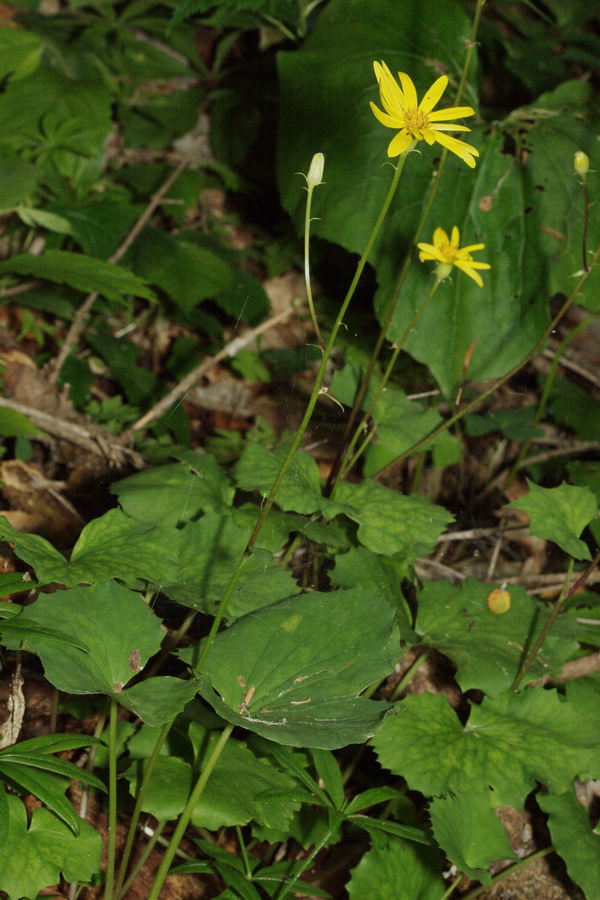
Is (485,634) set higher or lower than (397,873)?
higher

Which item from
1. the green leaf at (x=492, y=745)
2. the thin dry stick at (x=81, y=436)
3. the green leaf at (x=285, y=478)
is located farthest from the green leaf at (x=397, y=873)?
the thin dry stick at (x=81, y=436)

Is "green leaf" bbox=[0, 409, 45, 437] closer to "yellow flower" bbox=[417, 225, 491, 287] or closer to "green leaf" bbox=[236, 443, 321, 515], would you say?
"green leaf" bbox=[236, 443, 321, 515]

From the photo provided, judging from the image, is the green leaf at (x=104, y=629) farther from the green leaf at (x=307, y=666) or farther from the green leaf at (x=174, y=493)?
the green leaf at (x=174, y=493)

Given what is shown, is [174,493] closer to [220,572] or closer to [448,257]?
[220,572]

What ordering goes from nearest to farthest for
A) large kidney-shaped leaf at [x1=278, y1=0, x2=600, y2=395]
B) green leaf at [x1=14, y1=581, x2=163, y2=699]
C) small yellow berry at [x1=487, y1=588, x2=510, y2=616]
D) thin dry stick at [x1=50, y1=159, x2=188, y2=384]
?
1. green leaf at [x1=14, y1=581, x2=163, y2=699]
2. small yellow berry at [x1=487, y1=588, x2=510, y2=616]
3. large kidney-shaped leaf at [x1=278, y1=0, x2=600, y2=395]
4. thin dry stick at [x1=50, y1=159, x2=188, y2=384]

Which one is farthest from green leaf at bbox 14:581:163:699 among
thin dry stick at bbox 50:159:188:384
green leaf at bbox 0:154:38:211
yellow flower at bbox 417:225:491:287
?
thin dry stick at bbox 50:159:188:384

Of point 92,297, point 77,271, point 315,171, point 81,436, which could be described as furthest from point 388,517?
point 92,297
